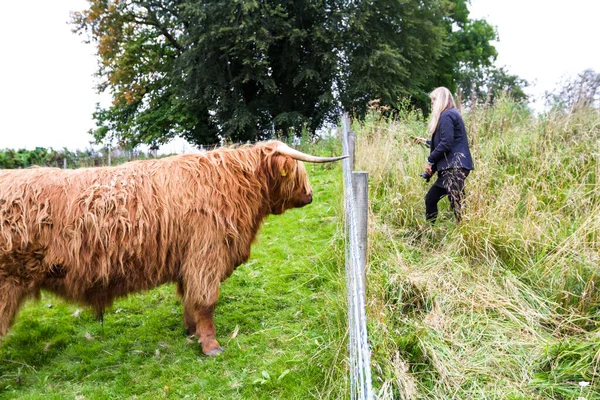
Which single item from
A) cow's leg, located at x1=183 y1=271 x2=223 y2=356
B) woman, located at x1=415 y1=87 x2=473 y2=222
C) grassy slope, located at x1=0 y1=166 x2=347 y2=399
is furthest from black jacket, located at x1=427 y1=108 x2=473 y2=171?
cow's leg, located at x1=183 y1=271 x2=223 y2=356

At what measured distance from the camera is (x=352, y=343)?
2.49 m

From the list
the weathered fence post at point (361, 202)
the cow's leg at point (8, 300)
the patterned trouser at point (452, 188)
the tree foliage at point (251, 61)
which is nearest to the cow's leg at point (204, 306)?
the cow's leg at point (8, 300)

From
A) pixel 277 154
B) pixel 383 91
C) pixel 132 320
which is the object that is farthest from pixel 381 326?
pixel 383 91

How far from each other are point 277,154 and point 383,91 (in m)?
14.1

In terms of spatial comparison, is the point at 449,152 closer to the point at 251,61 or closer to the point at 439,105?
the point at 439,105

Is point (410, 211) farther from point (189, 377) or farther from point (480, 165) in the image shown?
point (189, 377)

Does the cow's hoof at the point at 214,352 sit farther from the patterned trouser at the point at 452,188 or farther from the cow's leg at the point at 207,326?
the patterned trouser at the point at 452,188

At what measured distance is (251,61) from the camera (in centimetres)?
1633

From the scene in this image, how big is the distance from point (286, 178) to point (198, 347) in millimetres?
1619

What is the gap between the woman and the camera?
465 cm

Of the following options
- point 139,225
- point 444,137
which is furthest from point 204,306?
point 444,137

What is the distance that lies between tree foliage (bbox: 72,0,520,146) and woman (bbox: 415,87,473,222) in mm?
10882

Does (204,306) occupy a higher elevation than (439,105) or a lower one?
lower

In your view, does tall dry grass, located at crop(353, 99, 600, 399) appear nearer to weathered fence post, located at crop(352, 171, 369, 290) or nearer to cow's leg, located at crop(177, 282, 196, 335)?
weathered fence post, located at crop(352, 171, 369, 290)
